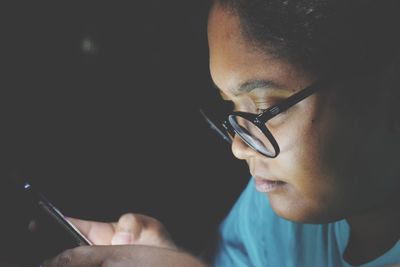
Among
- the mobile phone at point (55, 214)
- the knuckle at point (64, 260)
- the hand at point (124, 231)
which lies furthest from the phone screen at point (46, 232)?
the knuckle at point (64, 260)

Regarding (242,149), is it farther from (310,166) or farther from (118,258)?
(118,258)

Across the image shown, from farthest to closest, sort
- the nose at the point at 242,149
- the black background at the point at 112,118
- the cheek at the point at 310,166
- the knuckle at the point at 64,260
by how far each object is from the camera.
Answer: the black background at the point at 112,118 < the nose at the point at 242,149 < the cheek at the point at 310,166 < the knuckle at the point at 64,260

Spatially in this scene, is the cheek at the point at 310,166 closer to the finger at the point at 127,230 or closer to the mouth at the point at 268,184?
the mouth at the point at 268,184

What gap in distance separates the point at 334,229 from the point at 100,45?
911 millimetres

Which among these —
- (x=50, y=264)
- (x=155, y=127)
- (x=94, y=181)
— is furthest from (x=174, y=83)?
(x=50, y=264)

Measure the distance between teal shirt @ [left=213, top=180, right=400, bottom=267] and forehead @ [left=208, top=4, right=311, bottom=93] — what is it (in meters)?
0.52

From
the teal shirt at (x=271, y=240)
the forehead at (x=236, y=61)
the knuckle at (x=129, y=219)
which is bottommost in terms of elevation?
the teal shirt at (x=271, y=240)

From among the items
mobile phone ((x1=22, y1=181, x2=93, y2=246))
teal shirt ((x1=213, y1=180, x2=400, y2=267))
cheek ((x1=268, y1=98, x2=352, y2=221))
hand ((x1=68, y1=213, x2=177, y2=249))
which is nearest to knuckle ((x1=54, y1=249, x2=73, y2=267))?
mobile phone ((x1=22, y1=181, x2=93, y2=246))

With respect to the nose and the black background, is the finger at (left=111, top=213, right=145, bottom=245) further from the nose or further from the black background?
the nose

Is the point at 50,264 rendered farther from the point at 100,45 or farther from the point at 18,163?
the point at 100,45

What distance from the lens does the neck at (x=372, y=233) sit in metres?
1.09

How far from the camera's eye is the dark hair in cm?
87

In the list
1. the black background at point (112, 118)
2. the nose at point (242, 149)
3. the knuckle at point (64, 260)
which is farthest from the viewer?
the black background at point (112, 118)

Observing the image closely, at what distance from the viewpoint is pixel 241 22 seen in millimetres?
938
